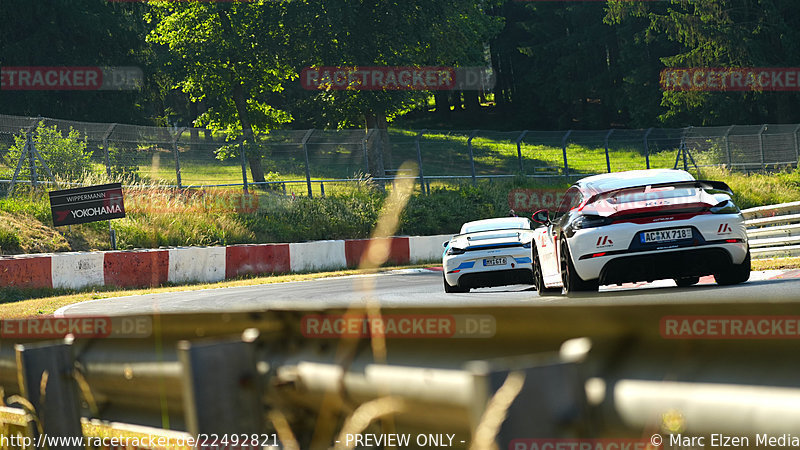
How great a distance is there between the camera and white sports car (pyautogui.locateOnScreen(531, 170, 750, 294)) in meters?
10.3

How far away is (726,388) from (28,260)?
58.6ft

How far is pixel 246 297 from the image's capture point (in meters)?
16.4

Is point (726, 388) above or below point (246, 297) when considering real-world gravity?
above

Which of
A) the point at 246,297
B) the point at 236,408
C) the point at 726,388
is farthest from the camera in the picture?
the point at 246,297

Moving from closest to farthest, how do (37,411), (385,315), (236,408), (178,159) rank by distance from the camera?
(385,315) < (236,408) < (37,411) < (178,159)

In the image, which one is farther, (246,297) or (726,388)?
(246,297)

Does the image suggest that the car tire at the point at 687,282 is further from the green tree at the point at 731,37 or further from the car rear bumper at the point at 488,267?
the green tree at the point at 731,37

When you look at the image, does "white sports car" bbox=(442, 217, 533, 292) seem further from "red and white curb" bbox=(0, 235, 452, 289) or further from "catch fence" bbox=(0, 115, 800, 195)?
"catch fence" bbox=(0, 115, 800, 195)

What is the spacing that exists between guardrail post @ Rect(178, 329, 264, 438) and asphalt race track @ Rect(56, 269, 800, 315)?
6.70 m

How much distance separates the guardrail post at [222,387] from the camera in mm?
3391

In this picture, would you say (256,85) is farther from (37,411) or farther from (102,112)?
(37,411)

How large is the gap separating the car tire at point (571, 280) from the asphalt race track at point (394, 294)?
0.45ft

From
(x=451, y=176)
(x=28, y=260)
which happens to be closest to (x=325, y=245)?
(x=28, y=260)

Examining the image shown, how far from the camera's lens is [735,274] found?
1126 cm
